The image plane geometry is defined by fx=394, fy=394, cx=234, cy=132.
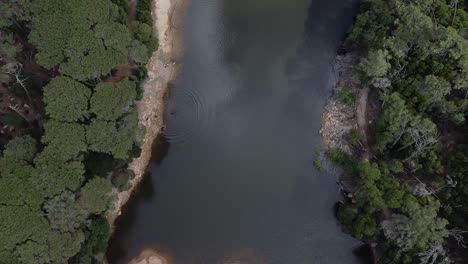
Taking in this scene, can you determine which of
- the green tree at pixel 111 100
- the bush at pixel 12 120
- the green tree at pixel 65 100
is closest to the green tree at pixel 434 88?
the green tree at pixel 111 100

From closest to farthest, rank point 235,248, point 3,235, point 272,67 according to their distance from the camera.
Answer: point 3,235, point 235,248, point 272,67

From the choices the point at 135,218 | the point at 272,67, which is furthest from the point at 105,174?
the point at 272,67

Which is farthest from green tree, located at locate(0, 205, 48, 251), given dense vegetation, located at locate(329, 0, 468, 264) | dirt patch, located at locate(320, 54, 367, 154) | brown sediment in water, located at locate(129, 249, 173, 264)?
dirt patch, located at locate(320, 54, 367, 154)

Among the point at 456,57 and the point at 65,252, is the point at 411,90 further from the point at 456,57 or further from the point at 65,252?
the point at 65,252

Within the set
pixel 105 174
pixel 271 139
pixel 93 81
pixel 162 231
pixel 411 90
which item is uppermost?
pixel 411 90

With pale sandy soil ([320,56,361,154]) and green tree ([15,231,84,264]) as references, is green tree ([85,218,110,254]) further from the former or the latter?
pale sandy soil ([320,56,361,154])

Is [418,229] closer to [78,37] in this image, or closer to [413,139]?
[413,139]

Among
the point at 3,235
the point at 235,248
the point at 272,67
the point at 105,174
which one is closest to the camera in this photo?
the point at 3,235

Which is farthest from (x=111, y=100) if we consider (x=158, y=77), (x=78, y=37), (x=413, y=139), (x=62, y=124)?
(x=413, y=139)
